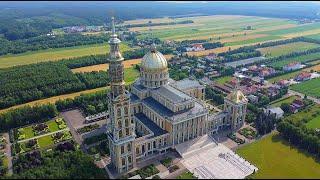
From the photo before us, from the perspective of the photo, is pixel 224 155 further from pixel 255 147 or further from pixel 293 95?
pixel 293 95

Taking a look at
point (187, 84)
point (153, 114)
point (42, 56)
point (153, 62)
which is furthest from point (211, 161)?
point (42, 56)

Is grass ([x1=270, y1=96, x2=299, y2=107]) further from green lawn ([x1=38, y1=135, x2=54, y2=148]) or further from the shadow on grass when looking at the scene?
green lawn ([x1=38, y1=135, x2=54, y2=148])

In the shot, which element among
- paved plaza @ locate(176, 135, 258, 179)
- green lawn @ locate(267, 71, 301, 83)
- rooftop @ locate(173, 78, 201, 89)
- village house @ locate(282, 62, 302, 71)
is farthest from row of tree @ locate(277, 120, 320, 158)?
→ village house @ locate(282, 62, 302, 71)

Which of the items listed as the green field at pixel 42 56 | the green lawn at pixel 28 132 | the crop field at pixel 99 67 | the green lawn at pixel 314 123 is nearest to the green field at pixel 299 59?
the green lawn at pixel 314 123

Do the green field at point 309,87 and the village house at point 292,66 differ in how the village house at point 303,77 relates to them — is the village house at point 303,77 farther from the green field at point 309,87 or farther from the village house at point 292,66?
the village house at point 292,66

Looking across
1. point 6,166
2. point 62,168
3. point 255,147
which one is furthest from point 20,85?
point 255,147
